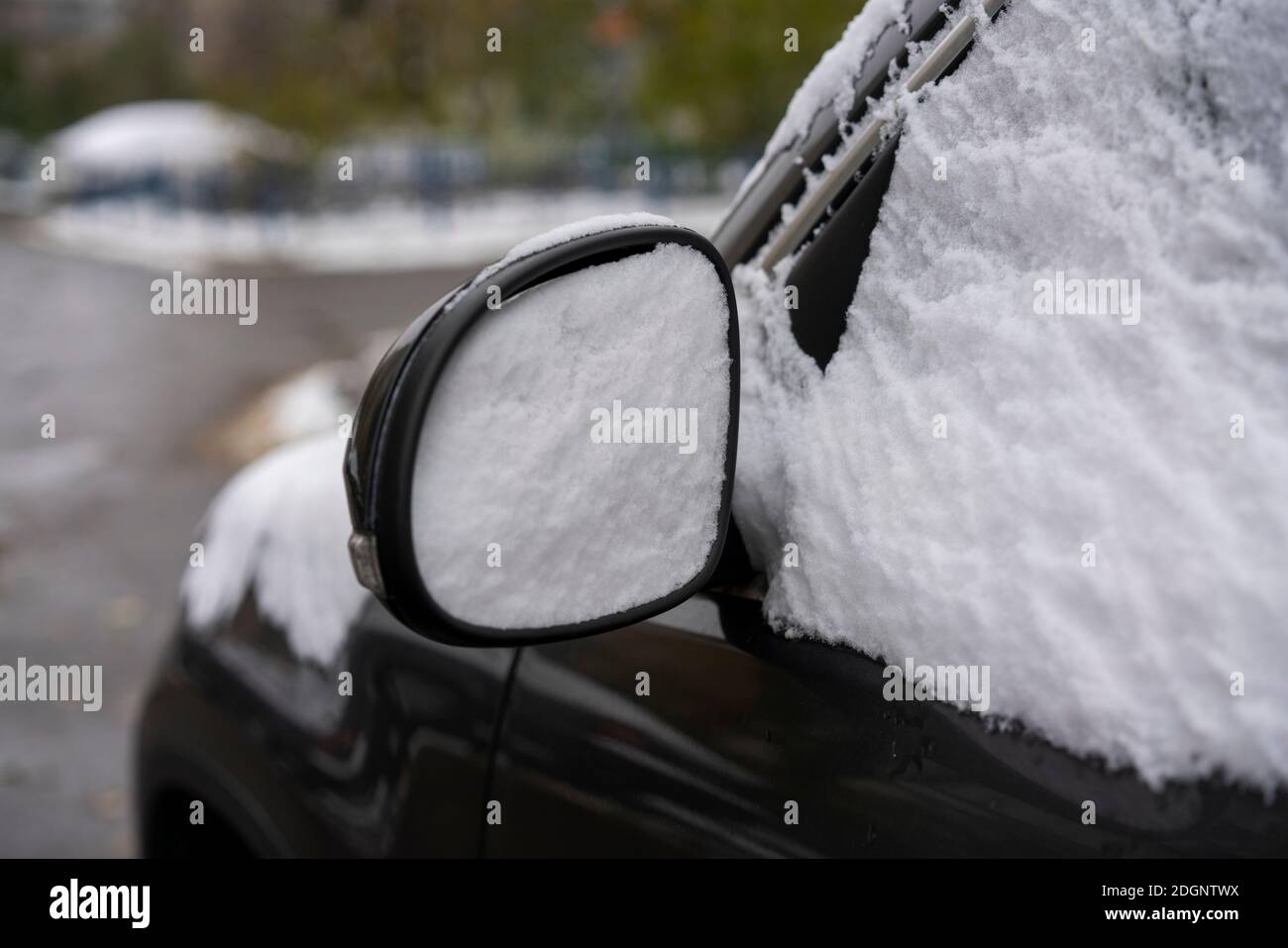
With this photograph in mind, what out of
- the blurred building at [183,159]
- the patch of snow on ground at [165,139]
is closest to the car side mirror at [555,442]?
the blurred building at [183,159]

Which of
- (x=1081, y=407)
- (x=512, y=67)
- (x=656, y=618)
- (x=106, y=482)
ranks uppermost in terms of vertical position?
(x=512, y=67)

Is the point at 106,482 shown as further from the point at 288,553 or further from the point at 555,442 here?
the point at 555,442

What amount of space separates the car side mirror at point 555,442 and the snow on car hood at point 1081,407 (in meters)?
0.14

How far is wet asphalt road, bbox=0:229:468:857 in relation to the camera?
13.9 feet

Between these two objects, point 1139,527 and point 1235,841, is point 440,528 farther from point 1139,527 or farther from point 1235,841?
point 1235,841

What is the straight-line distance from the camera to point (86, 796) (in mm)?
4090

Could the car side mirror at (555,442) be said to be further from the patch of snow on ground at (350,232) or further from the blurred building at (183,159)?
the blurred building at (183,159)

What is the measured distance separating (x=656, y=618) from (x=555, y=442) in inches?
15.3

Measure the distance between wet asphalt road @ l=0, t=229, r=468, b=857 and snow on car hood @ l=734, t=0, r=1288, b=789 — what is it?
2989 mm

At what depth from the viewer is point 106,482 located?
26.1 ft

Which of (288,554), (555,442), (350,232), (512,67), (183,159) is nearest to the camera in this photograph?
(555,442)

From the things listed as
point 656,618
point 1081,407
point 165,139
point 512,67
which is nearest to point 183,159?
point 165,139

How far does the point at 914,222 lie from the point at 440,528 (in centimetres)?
57

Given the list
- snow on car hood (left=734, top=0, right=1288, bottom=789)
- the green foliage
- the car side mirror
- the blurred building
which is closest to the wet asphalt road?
the car side mirror
